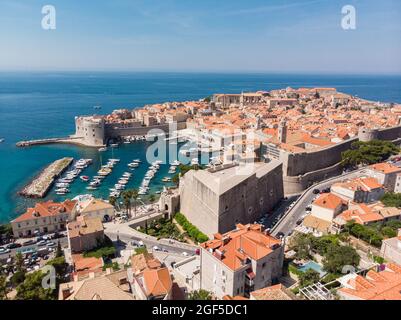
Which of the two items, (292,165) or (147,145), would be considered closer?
(292,165)

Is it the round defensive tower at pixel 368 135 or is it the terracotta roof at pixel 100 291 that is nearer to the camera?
the terracotta roof at pixel 100 291

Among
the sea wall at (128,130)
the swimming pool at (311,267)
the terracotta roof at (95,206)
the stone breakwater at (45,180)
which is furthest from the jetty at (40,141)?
the swimming pool at (311,267)

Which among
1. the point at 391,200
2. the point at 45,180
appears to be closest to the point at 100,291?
the point at 391,200

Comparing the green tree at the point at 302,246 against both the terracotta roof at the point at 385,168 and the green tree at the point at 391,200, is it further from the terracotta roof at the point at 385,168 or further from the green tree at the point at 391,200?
the terracotta roof at the point at 385,168
